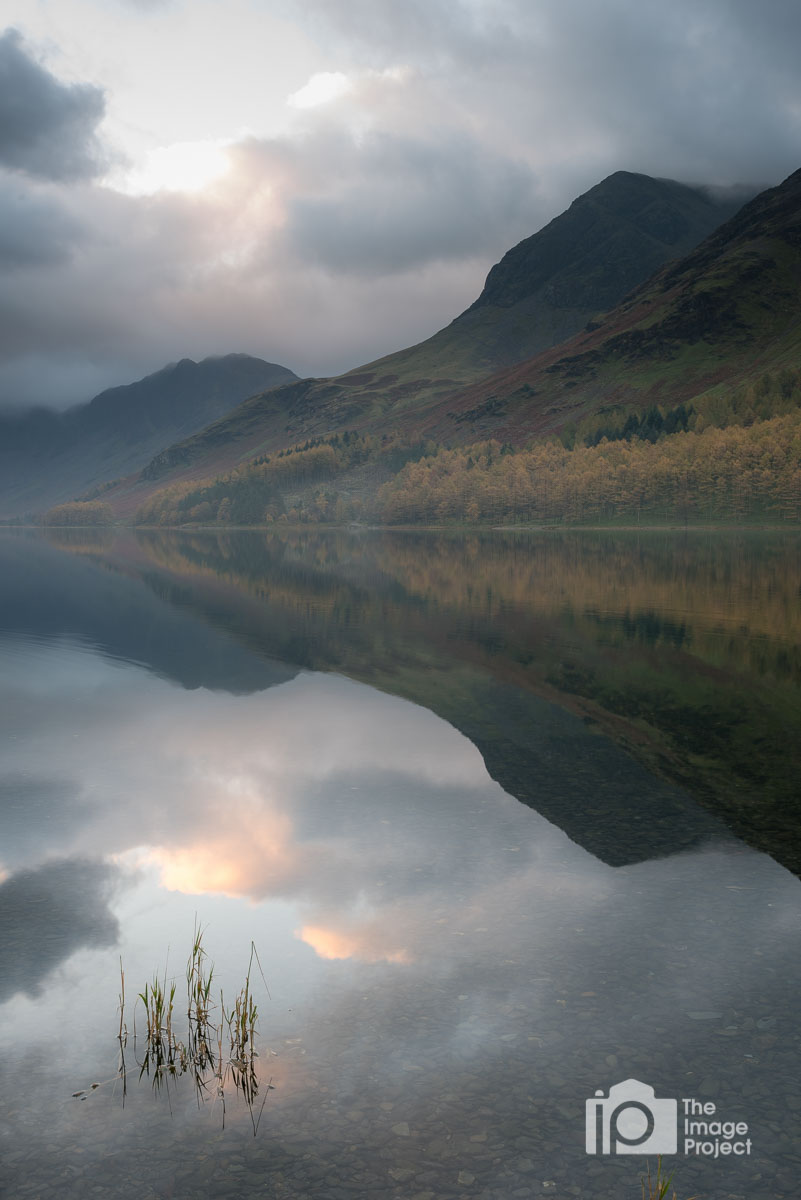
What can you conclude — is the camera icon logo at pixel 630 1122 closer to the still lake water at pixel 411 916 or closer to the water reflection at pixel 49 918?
the still lake water at pixel 411 916

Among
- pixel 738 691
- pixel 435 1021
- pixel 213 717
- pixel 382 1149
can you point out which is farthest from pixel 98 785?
pixel 738 691

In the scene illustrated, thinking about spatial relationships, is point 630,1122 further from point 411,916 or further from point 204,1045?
point 411,916

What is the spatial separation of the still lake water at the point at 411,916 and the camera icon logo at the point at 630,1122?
130 mm

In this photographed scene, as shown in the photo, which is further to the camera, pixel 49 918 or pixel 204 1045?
pixel 49 918

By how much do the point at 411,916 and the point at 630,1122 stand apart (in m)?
6.21

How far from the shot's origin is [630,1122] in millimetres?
10664

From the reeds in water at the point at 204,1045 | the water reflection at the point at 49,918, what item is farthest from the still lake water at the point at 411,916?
the reeds in water at the point at 204,1045

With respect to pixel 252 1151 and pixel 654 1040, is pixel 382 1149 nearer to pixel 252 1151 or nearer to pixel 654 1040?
pixel 252 1151

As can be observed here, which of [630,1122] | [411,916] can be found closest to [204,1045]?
[411,916]

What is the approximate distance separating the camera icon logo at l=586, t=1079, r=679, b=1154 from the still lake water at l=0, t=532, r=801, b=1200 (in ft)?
0.43

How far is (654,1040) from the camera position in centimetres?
1212

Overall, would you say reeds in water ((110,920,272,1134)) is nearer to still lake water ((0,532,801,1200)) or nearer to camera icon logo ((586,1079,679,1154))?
still lake water ((0,532,801,1200))

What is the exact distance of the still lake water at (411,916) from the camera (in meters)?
10.2

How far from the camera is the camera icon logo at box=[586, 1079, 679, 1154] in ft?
33.8
